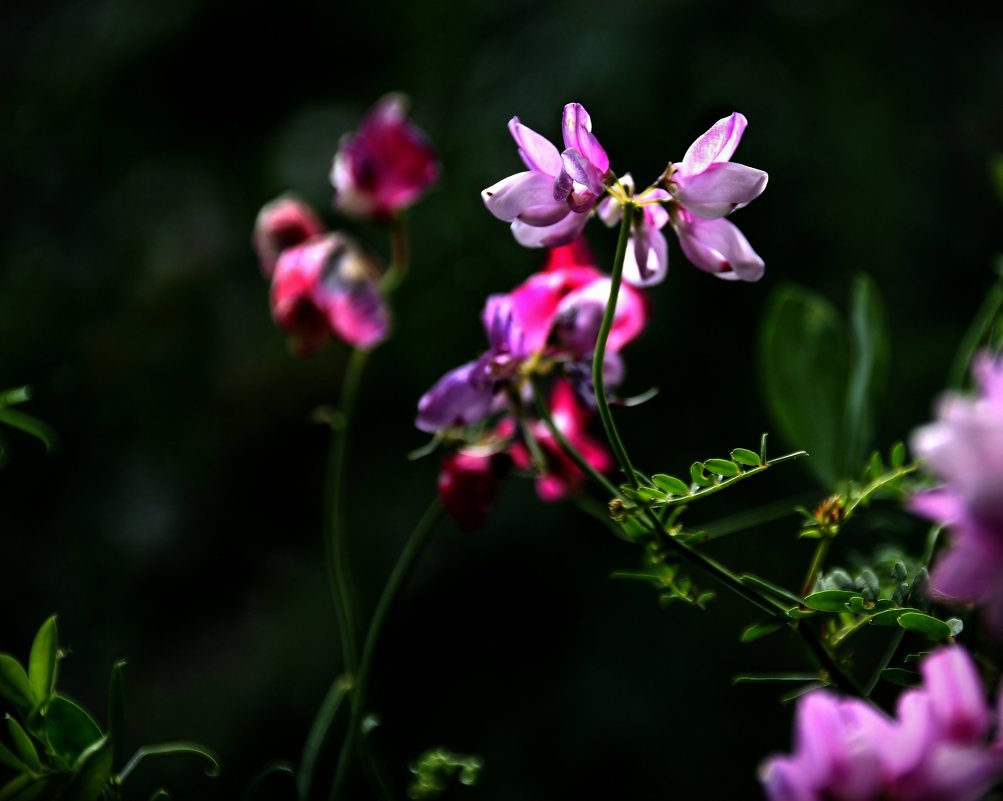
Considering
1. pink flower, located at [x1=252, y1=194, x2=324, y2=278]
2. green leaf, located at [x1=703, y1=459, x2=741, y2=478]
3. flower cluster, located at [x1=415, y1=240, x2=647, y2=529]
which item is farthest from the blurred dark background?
green leaf, located at [x1=703, y1=459, x2=741, y2=478]

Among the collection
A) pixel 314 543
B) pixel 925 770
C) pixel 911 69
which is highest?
pixel 925 770

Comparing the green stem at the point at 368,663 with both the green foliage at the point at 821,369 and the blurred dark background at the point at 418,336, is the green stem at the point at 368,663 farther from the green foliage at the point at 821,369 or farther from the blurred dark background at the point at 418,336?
the blurred dark background at the point at 418,336

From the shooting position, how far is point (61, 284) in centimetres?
114

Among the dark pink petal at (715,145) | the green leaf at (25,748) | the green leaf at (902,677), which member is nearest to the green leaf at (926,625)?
the green leaf at (902,677)

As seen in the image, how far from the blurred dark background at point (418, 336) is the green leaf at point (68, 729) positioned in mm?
654

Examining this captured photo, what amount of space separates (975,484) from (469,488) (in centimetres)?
20

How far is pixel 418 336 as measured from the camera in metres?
1.10

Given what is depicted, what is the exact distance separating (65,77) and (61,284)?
25cm

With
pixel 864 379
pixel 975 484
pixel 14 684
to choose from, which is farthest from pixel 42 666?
pixel 864 379

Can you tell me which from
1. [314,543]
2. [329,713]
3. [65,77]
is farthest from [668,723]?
[65,77]

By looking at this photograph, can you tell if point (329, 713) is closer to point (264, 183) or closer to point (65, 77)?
point (264, 183)

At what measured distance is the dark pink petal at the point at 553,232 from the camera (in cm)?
29

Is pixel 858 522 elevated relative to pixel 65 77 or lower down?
lower down

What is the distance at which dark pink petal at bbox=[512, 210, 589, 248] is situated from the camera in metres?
0.29
